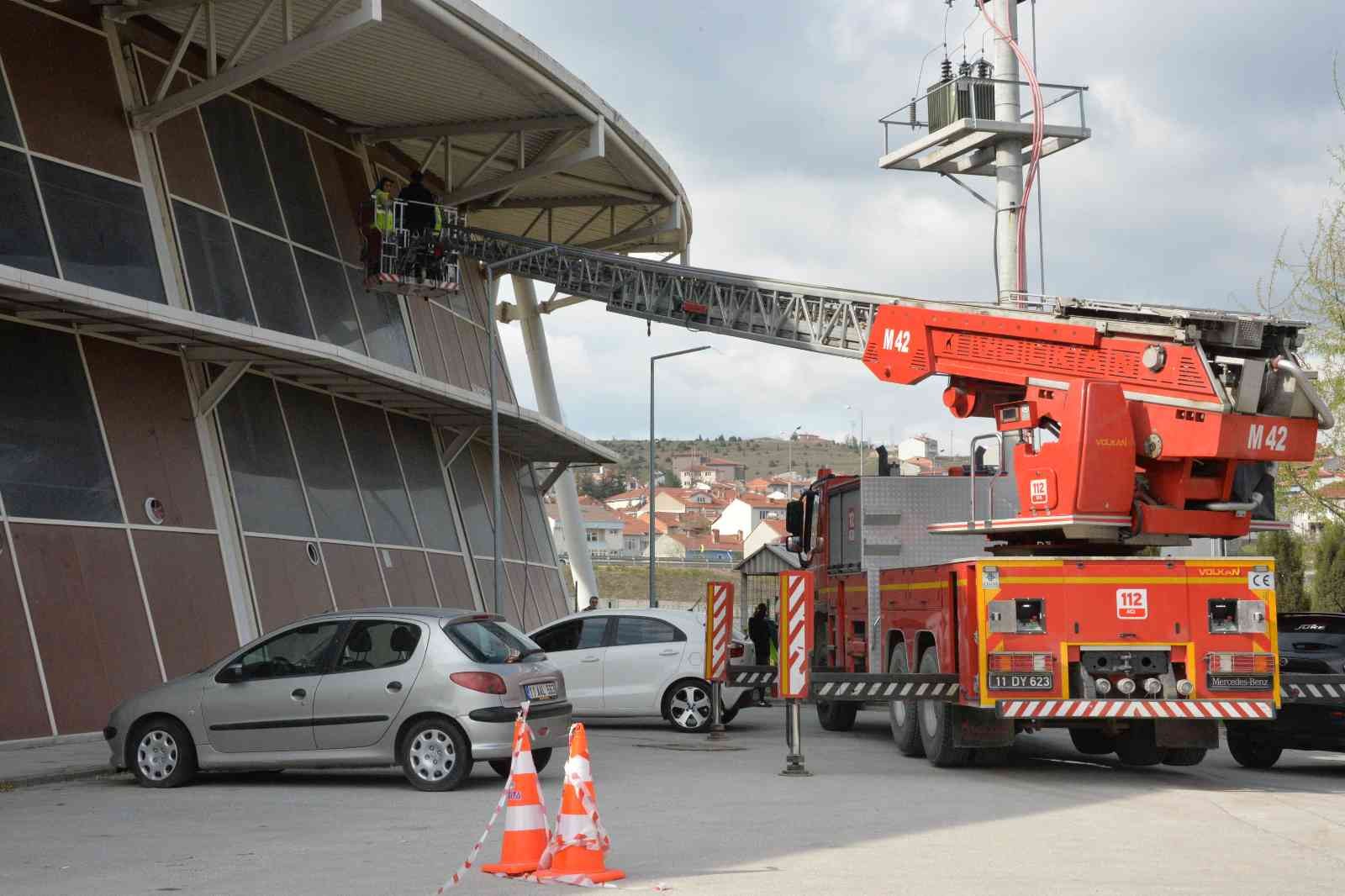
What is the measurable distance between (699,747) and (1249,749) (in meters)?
5.86

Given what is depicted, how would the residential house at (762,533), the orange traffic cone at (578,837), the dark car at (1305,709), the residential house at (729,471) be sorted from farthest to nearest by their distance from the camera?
the residential house at (729,471), the residential house at (762,533), the dark car at (1305,709), the orange traffic cone at (578,837)

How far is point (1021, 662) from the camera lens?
13016 mm

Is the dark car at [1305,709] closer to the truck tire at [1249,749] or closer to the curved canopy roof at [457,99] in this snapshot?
the truck tire at [1249,749]

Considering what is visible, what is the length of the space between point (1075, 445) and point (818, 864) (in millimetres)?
5867

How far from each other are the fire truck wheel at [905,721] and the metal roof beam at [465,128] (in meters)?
15.4

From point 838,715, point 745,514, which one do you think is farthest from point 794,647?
point 745,514

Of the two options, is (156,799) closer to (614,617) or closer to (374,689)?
(374,689)

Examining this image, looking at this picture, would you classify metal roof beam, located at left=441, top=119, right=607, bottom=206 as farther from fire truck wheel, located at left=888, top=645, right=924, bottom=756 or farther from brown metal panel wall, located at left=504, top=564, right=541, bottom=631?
fire truck wheel, located at left=888, top=645, right=924, bottom=756

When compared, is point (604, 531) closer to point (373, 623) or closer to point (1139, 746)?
point (1139, 746)

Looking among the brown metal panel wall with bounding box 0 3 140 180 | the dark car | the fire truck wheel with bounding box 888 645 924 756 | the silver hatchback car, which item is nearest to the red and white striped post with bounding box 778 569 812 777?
the fire truck wheel with bounding box 888 645 924 756

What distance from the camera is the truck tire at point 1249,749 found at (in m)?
14.9

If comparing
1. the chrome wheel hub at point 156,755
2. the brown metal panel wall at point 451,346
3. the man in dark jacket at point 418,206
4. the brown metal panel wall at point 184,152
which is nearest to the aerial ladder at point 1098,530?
the chrome wheel hub at point 156,755

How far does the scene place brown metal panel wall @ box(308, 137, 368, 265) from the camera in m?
27.1

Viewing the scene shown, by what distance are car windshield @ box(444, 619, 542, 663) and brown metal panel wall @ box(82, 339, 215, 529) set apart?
24.9ft
